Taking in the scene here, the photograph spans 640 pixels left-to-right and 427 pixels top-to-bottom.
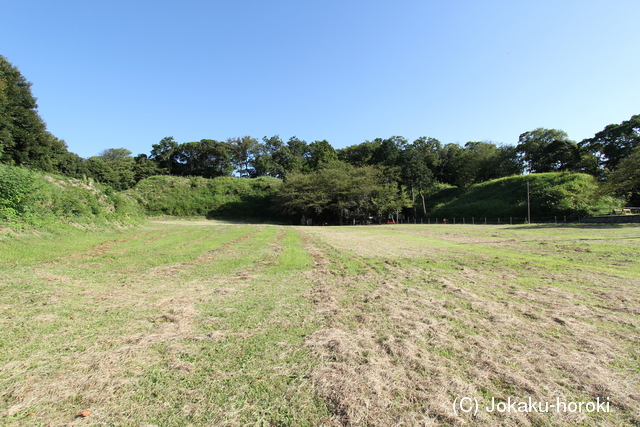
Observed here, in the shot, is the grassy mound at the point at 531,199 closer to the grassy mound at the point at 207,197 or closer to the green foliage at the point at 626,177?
the green foliage at the point at 626,177

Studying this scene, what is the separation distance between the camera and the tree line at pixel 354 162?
28.0 metres

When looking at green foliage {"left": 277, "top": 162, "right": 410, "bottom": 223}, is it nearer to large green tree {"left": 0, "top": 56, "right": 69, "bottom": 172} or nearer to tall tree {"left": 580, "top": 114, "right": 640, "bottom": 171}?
large green tree {"left": 0, "top": 56, "right": 69, "bottom": 172}

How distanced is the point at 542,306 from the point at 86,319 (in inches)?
286

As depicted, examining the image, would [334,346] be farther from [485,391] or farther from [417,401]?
[485,391]

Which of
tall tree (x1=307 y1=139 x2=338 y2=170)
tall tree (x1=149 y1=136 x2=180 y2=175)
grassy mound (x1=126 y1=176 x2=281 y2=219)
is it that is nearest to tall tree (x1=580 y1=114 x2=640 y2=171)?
tall tree (x1=307 y1=139 x2=338 y2=170)

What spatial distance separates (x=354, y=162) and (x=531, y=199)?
139 feet

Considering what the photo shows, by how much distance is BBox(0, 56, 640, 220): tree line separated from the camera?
28.0 m

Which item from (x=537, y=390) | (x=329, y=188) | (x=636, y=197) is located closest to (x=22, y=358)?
(x=537, y=390)

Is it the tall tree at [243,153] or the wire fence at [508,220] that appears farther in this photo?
the tall tree at [243,153]

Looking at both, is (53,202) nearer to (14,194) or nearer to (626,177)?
(14,194)

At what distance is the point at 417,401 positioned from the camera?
2.53 metres

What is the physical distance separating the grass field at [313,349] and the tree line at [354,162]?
88.2ft

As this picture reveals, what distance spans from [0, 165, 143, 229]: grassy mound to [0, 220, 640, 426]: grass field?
25.4ft

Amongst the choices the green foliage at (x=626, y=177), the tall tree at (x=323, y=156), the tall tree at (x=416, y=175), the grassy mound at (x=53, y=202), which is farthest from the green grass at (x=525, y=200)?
the grassy mound at (x=53, y=202)
